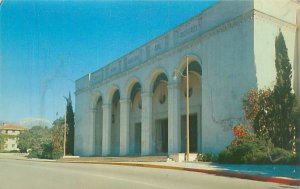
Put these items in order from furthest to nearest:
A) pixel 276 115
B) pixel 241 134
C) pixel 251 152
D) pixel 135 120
A: pixel 135 120, pixel 241 134, pixel 276 115, pixel 251 152

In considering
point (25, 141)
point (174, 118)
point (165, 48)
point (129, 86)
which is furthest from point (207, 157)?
point (25, 141)

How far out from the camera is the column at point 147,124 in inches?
1410

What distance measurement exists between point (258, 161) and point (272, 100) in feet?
13.8

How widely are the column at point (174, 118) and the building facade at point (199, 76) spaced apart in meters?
0.08

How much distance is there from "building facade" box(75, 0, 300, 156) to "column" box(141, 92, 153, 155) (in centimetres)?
9

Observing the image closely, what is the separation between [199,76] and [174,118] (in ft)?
13.1

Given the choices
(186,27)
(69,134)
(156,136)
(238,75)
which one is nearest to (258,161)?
(238,75)

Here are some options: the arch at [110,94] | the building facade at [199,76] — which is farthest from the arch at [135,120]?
the arch at [110,94]

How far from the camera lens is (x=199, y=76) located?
106ft

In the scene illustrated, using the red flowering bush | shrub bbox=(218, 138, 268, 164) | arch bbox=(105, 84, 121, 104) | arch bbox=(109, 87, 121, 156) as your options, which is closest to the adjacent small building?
arch bbox=(109, 87, 121, 156)

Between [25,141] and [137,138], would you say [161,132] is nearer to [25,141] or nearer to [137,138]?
[137,138]

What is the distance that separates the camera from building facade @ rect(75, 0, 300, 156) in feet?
A: 80.9

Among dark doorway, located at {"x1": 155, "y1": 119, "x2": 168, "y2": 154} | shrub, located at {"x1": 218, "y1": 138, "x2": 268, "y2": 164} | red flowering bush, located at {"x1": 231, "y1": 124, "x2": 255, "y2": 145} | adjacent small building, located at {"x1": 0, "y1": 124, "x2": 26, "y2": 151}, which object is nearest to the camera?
shrub, located at {"x1": 218, "y1": 138, "x2": 268, "y2": 164}

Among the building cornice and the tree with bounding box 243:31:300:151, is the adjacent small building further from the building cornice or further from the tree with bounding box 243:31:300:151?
the tree with bounding box 243:31:300:151
